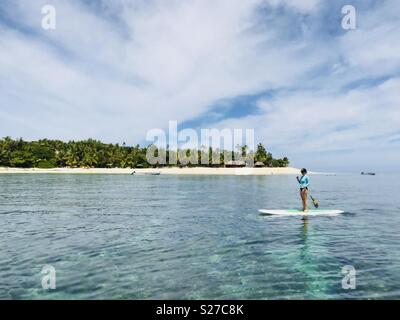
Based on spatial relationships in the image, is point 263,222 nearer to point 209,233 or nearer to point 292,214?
point 292,214

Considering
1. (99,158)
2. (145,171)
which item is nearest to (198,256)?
(145,171)

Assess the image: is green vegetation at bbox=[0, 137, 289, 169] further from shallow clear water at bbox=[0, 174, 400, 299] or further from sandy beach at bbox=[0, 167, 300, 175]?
shallow clear water at bbox=[0, 174, 400, 299]

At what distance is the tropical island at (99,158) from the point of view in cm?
16625

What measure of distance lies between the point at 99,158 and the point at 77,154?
11.3 meters

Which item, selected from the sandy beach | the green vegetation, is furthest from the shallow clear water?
the green vegetation

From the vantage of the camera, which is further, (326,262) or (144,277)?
(326,262)

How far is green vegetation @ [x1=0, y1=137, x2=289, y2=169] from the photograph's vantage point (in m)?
166

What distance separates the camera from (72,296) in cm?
1234


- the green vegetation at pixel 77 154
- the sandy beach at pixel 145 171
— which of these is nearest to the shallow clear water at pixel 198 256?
the sandy beach at pixel 145 171

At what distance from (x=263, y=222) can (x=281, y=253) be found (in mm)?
9784

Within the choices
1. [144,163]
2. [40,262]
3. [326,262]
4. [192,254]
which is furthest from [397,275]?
[144,163]

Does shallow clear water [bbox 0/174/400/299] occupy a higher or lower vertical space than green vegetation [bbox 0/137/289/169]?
lower

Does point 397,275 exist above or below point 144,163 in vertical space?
below
